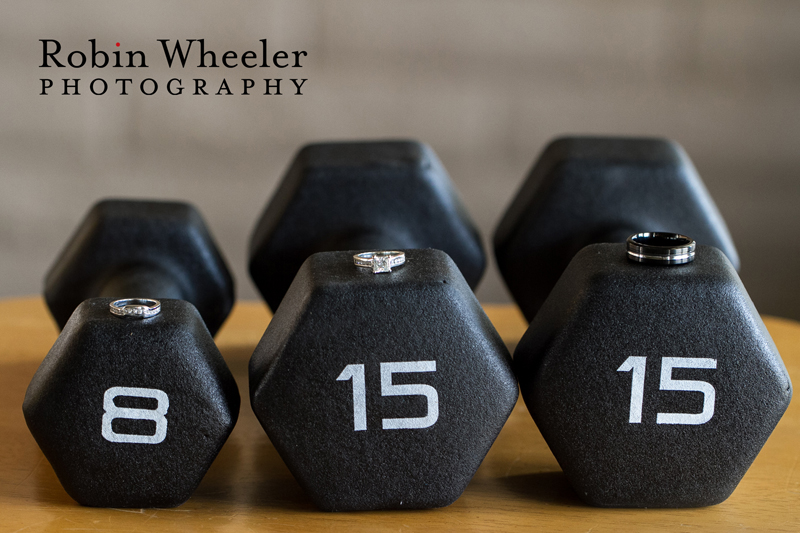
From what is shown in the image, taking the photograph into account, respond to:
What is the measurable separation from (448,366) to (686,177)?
0.33 metres

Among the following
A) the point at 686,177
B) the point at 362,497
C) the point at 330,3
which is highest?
the point at 330,3

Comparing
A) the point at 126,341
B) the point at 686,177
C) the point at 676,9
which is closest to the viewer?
the point at 126,341

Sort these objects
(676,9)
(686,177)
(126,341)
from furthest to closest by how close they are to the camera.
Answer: (676,9) → (686,177) → (126,341)

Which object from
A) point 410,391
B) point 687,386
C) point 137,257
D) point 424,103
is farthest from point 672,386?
point 424,103

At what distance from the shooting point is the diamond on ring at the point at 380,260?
50 centimetres

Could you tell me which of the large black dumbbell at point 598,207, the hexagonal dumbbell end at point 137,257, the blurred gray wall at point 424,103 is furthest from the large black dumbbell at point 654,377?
the blurred gray wall at point 424,103

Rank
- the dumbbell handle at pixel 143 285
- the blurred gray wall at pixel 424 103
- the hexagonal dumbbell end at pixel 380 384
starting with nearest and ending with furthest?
1. the hexagonal dumbbell end at pixel 380 384
2. the dumbbell handle at pixel 143 285
3. the blurred gray wall at pixel 424 103

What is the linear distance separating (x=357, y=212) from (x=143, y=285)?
0.60 feet

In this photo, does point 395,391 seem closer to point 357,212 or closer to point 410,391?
point 410,391

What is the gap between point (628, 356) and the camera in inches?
19.5

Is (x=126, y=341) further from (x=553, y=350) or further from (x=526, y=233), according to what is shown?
(x=526, y=233)

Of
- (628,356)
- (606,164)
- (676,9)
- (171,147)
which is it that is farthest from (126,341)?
(676,9)

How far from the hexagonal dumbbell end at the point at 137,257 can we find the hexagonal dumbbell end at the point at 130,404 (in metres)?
0.20

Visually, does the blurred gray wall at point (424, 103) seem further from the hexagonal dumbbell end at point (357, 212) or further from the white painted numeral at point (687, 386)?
the white painted numeral at point (687, 386)
